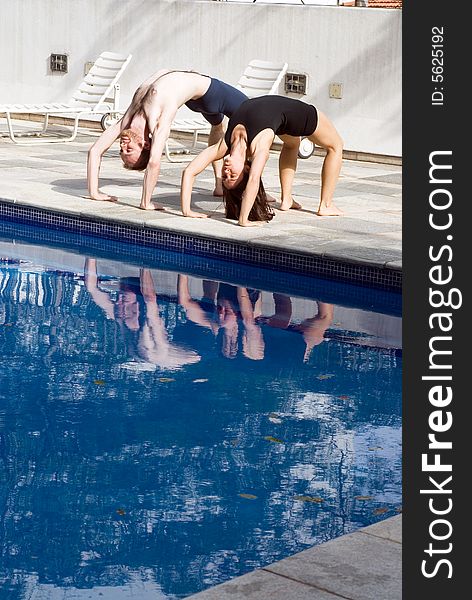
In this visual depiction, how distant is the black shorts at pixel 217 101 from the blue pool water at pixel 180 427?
7.31ft

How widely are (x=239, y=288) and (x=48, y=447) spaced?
350cm

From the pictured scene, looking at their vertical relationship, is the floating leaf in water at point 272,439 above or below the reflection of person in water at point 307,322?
below

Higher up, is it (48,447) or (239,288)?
(239,288)

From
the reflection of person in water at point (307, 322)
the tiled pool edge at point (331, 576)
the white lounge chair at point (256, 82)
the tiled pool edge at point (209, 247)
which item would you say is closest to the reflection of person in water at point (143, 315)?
the tiled pool edge at point (209, 247)

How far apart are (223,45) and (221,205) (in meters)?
4.99

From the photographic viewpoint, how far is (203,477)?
16.8 feet

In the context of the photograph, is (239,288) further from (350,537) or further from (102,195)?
(350,537)

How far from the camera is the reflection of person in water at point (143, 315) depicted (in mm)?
6977

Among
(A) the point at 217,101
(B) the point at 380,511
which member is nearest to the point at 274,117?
(A) the point at 217,101

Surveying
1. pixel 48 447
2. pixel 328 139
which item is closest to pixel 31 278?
pixel 328 139

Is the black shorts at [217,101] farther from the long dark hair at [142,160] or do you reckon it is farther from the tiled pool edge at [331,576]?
the tiled pool edge at [331,576]

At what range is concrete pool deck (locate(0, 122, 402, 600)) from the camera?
358 centimetres

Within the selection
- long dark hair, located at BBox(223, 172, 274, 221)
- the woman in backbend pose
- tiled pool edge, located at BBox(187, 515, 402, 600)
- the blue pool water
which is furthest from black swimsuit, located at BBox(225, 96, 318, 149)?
tiled pool edge, located at BBox(187, 515, 402, 600)

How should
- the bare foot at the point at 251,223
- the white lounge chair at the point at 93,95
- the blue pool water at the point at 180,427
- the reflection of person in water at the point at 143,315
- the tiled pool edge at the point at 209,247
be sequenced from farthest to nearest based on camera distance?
1. the white lounge chair at the point at 93,95
2. the bare foot at the point at 251,223
3. the tiled pool edge at the point at 209,247
4. the reflection of person in water at the point at 143,315
5. the blue pool water at the point at 180,427
